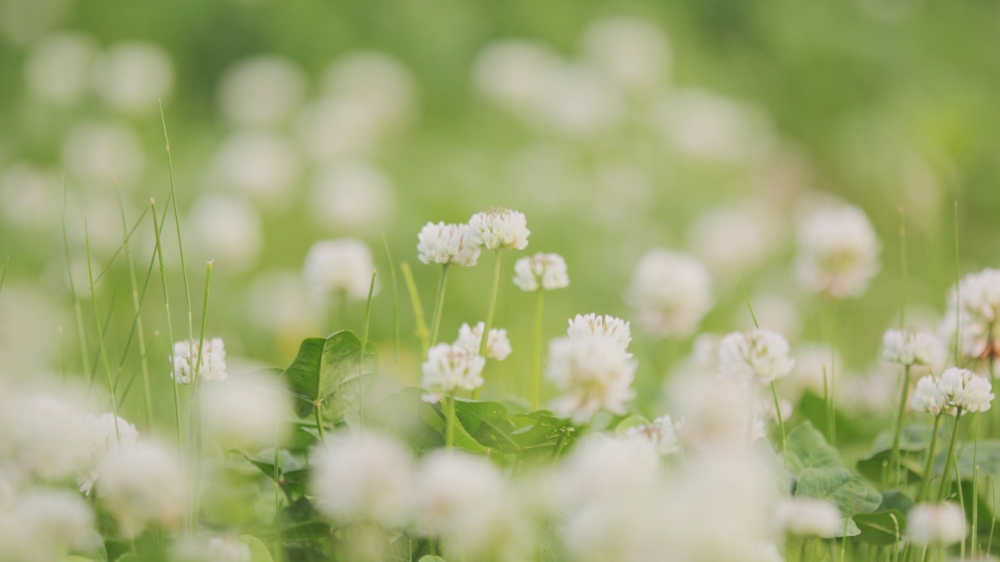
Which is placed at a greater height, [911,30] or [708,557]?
[911,30]

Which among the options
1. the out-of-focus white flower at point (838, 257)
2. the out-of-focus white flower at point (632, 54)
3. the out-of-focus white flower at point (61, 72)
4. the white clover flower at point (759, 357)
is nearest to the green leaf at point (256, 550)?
the white clover flower at point (759, 357)

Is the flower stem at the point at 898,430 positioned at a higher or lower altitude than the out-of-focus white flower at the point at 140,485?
lower

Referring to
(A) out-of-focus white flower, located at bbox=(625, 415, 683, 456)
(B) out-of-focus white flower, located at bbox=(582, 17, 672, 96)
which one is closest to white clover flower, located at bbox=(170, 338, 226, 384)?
(A) out-of-focus white flower, located at bbox=(625, 415, 683, 456)

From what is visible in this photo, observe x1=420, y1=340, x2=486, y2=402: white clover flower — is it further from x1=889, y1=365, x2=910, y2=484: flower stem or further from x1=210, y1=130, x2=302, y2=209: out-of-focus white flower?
x1=210, y1=130, x2=302, y2=209: out-of-focus white flower

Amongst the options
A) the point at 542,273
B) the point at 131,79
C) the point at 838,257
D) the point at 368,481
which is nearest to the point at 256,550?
the point at 368,481

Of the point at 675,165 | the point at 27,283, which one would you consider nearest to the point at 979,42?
the point at 675,165

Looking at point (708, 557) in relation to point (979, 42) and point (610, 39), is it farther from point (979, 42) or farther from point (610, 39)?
point (979, 42)

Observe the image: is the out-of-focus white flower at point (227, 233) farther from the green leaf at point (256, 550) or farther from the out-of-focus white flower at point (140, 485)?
the out-of-focus white flower at point (140, 485)
